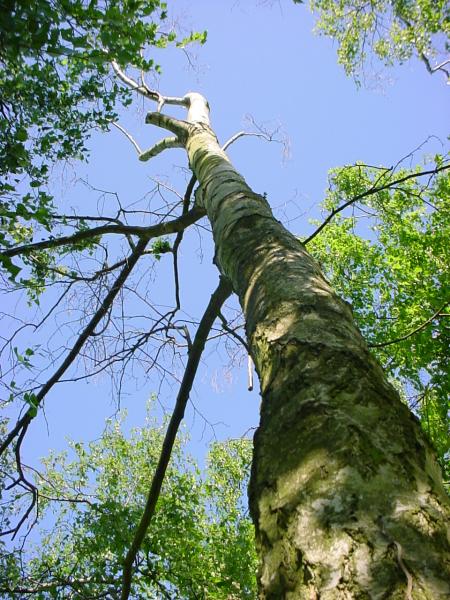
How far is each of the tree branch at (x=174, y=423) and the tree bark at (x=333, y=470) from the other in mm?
2103

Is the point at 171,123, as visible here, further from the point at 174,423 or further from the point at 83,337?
the point at 174,423

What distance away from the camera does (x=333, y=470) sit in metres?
1.03

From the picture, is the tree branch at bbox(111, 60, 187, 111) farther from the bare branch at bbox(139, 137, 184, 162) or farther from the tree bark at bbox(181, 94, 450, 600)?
the tree bark at bbox(181, 94, 450, 600)

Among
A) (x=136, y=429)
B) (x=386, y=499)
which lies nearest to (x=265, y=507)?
(x=386, y=499)

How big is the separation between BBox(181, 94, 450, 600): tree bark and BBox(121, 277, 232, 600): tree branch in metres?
2.10

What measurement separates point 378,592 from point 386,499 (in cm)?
19

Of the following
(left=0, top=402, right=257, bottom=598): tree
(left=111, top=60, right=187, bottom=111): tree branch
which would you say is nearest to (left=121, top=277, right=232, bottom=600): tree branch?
(left=0, top=402, right=257, bottom=598): tree

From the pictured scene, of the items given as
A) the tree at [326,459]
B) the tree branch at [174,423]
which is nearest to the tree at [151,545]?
the tree branch at [174,423]

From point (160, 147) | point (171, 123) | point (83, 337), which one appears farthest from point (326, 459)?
point (160, 147)

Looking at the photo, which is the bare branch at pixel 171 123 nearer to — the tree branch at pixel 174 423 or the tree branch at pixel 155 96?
the tree branch at pixel 155 96

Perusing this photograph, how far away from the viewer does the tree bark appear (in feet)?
2.78

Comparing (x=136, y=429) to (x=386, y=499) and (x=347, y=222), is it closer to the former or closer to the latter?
(x=347, y=222)

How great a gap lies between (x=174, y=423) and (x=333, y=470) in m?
2.88

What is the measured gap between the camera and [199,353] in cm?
393
